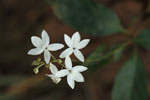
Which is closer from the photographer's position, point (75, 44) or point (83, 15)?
point (75, 44)

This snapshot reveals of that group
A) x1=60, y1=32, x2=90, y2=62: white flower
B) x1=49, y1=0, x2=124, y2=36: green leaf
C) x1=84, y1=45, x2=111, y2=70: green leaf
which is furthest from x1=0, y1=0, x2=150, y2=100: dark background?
x1=60, y1=32, x2=90, y2=62: white flower

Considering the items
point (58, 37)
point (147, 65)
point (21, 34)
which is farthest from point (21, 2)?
point (147, 65)

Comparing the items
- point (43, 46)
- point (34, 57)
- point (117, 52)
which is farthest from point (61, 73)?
point (34, 57)

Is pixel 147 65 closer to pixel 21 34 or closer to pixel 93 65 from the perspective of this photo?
pixel 93 65

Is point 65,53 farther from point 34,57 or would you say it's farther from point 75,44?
point 34,57

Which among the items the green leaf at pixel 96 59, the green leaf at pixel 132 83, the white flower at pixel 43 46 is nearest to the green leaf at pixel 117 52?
the green leaf at pixel 96 59

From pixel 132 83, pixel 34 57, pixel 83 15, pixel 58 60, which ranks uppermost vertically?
pixel 83 15
